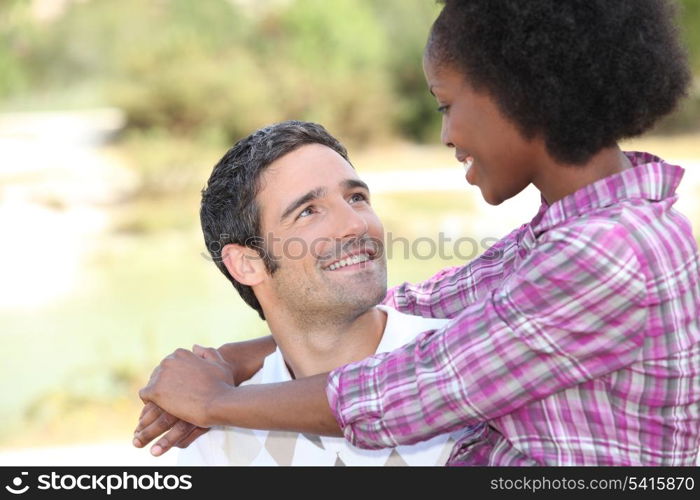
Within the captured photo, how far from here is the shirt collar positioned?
1755 mm

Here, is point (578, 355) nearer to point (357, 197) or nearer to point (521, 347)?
point (521, 347)

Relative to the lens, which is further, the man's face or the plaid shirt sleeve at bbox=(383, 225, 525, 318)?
the man's face

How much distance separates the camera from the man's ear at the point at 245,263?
261cm

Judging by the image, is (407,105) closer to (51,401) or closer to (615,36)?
(51,401)

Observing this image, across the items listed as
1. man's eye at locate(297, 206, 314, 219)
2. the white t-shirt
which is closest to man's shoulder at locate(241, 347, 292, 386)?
the white t-shirt

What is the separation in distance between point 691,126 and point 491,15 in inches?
355

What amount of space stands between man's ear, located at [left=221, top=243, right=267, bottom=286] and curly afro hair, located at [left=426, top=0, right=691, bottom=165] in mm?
955

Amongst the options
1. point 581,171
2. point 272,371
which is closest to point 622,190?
point 581,171

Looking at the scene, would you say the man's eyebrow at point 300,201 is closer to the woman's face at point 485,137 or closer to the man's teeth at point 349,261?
the man's teeth at point 349,261

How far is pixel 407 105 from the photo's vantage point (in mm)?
9984

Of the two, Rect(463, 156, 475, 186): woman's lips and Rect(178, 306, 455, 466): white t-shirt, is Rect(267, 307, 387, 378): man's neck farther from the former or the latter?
Rect(463, 156, 475, 186): woman's lips

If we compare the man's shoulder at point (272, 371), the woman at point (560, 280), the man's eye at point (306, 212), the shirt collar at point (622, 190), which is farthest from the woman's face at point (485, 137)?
the man's shoulder at point (272, 371)

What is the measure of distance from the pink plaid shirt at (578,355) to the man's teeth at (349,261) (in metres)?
0.60

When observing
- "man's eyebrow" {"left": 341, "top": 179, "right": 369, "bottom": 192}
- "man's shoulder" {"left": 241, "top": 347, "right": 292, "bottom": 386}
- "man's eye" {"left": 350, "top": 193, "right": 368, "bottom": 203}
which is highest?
"man's eyebrow" {"left": 341, "top": 179, "right": 369, "bottom": 192}
